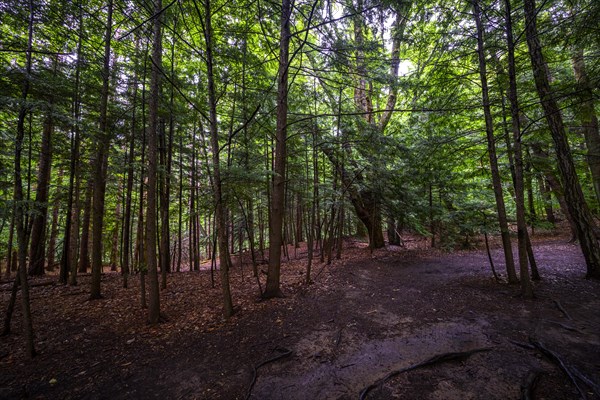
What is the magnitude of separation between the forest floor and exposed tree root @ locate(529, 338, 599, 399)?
0.04 metres

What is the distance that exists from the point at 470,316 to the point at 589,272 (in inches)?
179

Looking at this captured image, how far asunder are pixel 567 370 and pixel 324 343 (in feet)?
10.8

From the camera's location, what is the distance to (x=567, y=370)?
3119 millimetres

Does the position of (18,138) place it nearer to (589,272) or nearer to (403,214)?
(403,214)

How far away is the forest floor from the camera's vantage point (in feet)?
10.8

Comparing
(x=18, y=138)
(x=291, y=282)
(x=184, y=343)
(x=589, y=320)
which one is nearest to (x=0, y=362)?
(x=184, y=343)

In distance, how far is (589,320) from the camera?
445 cm

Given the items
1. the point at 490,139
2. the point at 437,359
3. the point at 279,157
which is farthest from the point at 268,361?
the point at 490,139

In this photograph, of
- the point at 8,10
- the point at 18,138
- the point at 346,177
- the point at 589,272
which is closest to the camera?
the point at 18,138

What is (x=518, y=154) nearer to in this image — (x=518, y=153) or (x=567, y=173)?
(x=518, y=153)

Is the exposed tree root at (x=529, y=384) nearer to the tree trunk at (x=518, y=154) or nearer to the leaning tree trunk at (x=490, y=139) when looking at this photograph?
the tree trunk at (x=518, y=154)

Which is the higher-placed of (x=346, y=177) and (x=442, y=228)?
(x=346, y=177)

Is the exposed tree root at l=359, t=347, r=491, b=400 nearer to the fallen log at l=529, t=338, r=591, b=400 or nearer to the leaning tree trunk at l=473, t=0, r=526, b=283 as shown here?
the fallen log at l=529, t=338, r=591, b=400

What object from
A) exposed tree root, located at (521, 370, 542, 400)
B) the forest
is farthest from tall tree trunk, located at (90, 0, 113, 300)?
exposed tree root, located at (521, 370, 542, 400)
